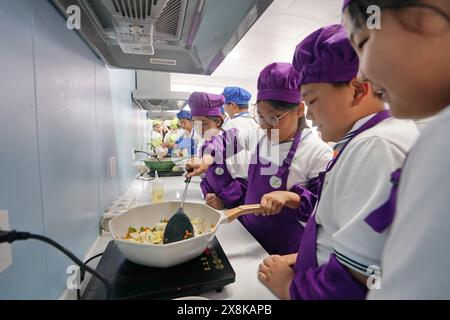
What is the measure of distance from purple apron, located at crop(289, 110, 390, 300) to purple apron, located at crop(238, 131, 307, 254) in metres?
0.25

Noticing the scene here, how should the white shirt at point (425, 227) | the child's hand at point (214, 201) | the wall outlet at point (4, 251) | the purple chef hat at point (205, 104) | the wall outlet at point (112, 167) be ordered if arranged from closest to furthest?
1. the white shirt at point (425, 227)
2. the wall outlet at point (4, 251)
3. the wall outlet at point (112, 167)
4. the child's hand at point (214, 201)
5. the purple chef hat at point (205, 104)

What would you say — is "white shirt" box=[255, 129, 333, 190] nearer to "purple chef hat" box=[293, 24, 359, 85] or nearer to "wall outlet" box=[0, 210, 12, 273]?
"purple chef hat" box=[293, 24, 359, 85]

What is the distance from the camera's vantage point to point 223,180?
1.19 meters

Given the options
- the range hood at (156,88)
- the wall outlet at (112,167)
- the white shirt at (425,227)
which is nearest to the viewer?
the white shirt at (425,227)

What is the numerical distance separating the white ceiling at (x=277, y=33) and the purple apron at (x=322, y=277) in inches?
68.2

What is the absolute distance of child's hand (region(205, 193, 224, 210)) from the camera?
1.10m

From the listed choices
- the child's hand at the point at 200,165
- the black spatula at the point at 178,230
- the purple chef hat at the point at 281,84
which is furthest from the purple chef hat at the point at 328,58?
the child's hand at the point at 200,165

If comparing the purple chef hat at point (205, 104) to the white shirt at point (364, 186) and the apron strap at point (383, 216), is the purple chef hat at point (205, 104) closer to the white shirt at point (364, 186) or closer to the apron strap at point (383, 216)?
the white shirt at point (364, 186)

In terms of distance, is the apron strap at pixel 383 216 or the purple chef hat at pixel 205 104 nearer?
the apron strap at pixel 383 216

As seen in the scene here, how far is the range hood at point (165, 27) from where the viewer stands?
51cm

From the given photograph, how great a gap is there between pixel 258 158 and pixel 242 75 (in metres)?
4.08

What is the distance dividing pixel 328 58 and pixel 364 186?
30 centimetres

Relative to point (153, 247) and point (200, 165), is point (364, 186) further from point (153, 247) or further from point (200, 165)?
point (200, 165)

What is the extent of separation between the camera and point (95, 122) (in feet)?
2.52
